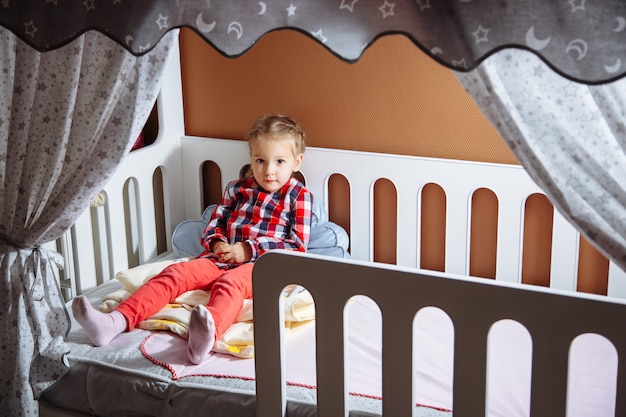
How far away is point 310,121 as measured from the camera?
9.61ft

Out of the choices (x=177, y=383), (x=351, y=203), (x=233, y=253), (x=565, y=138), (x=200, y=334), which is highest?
(x=565, y=138)

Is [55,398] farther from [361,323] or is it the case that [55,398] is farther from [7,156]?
[361,323]

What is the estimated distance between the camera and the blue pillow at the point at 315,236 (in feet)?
9.11

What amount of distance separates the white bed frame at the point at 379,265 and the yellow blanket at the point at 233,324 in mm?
235

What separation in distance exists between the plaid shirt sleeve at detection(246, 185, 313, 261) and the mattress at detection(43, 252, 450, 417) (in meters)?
0.42

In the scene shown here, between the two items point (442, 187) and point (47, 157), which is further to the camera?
point (442, 187)

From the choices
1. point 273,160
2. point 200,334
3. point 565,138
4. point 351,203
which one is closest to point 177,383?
point 200,334

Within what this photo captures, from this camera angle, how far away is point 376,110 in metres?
2.81

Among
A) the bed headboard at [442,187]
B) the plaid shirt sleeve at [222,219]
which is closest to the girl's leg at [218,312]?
the plaid shirt sleeve at [222,219]

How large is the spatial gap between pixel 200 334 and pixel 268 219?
70 centimetres

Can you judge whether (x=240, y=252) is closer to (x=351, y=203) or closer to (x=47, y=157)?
(x=351, y=203)

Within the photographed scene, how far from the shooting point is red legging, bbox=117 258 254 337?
234 cm

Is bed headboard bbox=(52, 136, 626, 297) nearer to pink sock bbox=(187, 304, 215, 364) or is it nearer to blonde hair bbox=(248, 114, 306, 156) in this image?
blonde hair bbox=(248, 114, 306, 156)

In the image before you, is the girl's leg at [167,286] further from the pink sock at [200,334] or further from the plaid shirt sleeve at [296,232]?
the pink sock at [200,334]
